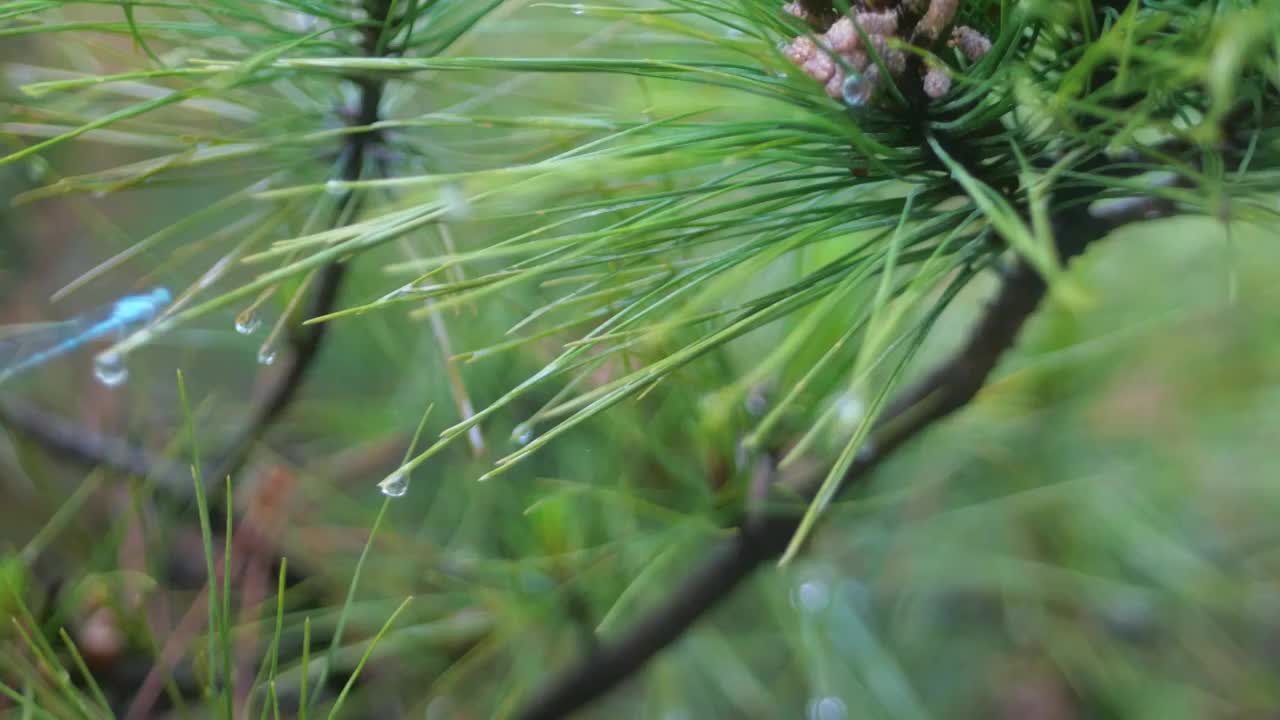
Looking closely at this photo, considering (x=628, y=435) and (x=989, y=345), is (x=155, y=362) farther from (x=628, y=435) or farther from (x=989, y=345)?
(x=989, y=345)

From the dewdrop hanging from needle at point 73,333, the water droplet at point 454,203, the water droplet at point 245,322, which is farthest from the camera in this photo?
the dewdrop hanging from needle at point 73,333

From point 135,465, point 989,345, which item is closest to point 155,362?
point 135,465

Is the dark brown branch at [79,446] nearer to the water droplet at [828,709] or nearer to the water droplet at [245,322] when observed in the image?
the water droplet at [245,322]

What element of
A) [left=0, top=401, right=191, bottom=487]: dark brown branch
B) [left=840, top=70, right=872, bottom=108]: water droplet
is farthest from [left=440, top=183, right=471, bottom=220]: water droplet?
[left=0, top=401, right=191, bottom=487]: dark brown branch

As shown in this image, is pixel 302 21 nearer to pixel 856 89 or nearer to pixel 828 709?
pixel 856 89

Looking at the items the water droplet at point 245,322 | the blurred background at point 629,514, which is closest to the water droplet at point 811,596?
the blurred background at point 629,514

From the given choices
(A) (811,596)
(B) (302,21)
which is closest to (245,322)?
(B) (302,21)

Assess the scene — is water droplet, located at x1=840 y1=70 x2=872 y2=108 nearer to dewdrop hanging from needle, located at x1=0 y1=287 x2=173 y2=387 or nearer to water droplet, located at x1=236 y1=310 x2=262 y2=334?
water droplet, located at x1=236 y1=310 x2=262 y2=334
